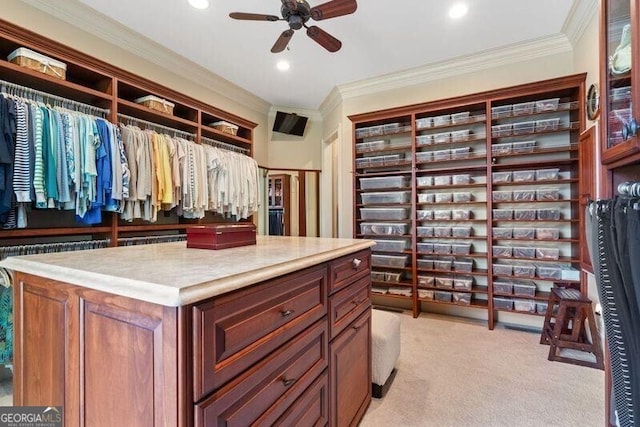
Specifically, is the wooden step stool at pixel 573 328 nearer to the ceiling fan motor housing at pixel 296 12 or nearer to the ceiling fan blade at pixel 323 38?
the ceiling fan blade at pixel 323 38

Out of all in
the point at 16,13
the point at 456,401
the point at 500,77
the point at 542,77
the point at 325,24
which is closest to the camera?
the point at 456,401

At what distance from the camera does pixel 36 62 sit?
2068 mm

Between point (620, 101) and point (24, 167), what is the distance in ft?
9.81

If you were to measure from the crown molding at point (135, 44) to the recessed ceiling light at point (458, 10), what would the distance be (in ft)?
8.70

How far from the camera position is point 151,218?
9.04ft

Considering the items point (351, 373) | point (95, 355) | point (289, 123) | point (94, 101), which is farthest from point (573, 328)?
point (94, 101)

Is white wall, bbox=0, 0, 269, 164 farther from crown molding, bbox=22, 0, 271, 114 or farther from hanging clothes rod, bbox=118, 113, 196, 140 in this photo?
hanging clothes rod, bbox=118, 113, 196, 140

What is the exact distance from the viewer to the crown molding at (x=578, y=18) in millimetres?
2349

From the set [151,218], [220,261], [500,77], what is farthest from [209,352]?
[500,77]

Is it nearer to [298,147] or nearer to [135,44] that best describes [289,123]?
[298,147]

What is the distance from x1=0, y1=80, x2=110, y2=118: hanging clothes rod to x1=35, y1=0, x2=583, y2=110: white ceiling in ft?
2.73

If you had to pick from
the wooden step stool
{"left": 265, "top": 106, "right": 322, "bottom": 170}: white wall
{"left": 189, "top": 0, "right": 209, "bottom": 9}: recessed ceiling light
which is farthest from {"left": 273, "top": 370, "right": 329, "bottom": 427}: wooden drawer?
{"left": 265, "top": 106, "right": 322, "bottom": 170}: white wall

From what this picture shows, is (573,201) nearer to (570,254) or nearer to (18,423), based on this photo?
(570,254)

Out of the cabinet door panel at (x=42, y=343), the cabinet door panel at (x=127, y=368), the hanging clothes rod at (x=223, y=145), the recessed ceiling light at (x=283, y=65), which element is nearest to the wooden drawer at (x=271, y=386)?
the cabinet door panel at (x=127, y=368)
